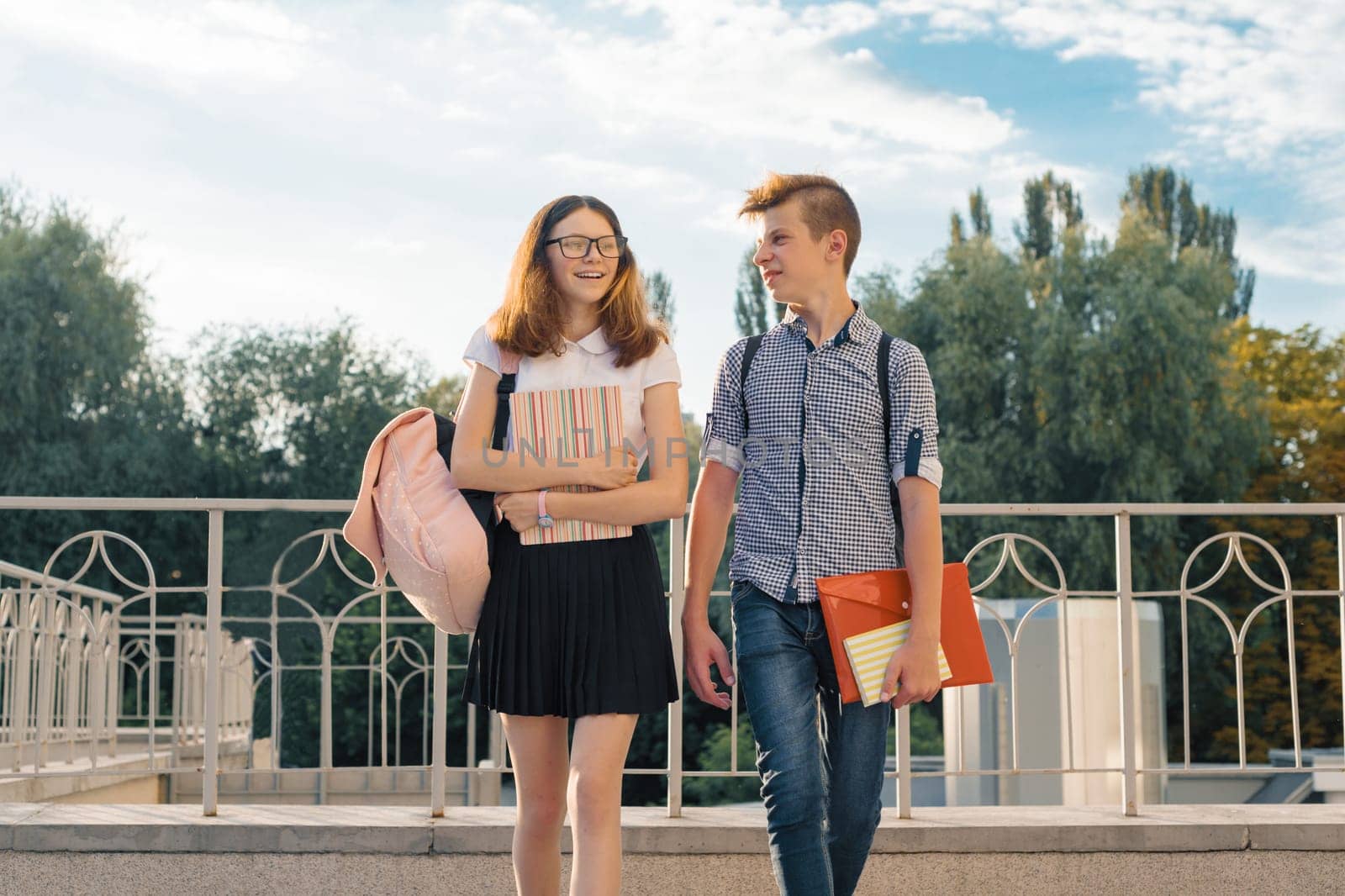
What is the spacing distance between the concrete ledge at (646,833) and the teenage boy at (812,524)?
1399 millimetres

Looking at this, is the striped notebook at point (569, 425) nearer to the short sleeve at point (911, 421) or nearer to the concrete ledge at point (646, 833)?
the short sleeve at point (911, 421)

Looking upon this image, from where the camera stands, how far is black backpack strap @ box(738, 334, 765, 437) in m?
2.80

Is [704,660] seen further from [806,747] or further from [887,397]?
[887,397]

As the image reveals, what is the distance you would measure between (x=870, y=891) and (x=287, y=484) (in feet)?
73.5

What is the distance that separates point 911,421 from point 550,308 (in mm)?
769

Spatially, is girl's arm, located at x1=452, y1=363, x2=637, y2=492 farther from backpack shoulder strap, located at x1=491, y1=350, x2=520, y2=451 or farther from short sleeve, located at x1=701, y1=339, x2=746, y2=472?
short sleeve, located at x1=701, y1=339, x2=746, y2=472

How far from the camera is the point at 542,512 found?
8.57ft

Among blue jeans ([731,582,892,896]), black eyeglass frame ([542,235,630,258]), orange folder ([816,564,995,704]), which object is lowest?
blue jeans ([731,582,892,896])

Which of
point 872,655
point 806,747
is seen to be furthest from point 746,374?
point 806,747

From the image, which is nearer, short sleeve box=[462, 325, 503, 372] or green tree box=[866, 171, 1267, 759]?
short sleeve box=[462, 325, 503, 372]

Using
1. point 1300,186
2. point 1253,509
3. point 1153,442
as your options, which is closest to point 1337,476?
point 1153,442

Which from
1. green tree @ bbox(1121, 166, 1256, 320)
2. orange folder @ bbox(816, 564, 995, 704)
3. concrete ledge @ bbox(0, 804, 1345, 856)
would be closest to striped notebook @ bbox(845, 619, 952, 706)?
orange folder @ bbox(816, 564, 995, 704)

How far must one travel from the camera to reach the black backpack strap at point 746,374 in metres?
2.80

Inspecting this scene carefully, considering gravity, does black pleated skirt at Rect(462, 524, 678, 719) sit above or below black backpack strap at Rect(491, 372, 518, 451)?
below
